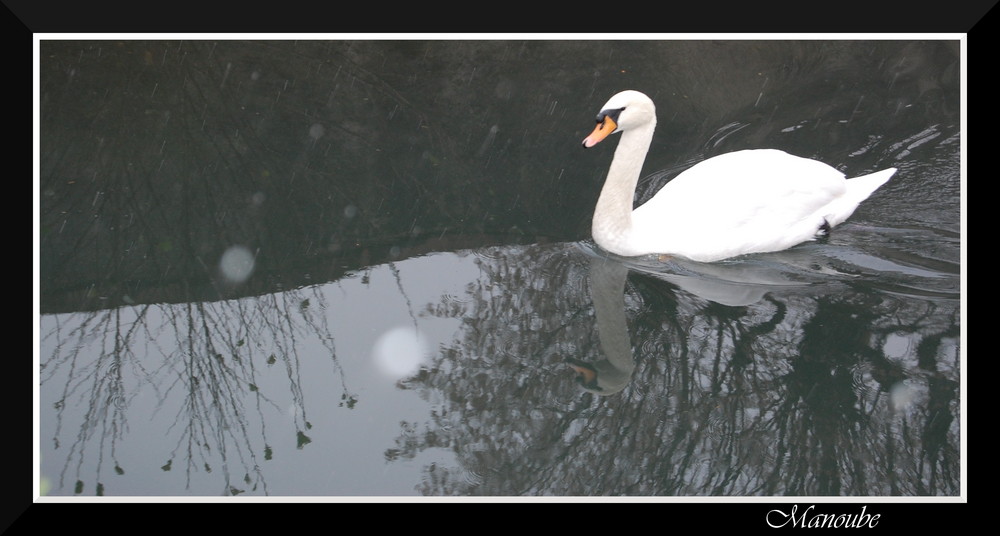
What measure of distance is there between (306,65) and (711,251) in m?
4.85

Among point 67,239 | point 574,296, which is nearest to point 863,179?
point 574,296

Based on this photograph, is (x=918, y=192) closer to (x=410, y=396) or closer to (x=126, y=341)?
(x=410, y=396)

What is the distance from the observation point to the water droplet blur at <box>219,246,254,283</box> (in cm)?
566

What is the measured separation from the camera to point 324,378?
185 inches

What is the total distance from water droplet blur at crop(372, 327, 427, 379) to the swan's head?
1537 millimetres

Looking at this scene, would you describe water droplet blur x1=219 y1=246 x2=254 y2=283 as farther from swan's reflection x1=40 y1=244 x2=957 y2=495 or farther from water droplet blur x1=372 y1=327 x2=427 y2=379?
water droplet blur x1=372 y1=327 x2=427 y2=379

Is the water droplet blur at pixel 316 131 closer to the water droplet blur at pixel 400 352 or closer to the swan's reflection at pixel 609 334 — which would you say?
the swan's reflection at pixel 609 334

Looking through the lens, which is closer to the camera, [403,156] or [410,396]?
[410,396]

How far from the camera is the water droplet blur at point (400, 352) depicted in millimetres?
4777

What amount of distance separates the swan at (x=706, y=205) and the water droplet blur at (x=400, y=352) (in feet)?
4.91

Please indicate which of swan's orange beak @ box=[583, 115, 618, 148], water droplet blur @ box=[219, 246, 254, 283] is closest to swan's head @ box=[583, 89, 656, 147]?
swan's orange beak @ box=[583, 115, 618, 148]

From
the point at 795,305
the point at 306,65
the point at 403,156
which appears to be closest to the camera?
the point at 795,305

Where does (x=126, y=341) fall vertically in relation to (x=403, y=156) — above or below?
below

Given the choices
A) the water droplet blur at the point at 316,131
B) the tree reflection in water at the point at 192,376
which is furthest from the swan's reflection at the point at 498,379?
the water droplet blur at the point at 316,131
